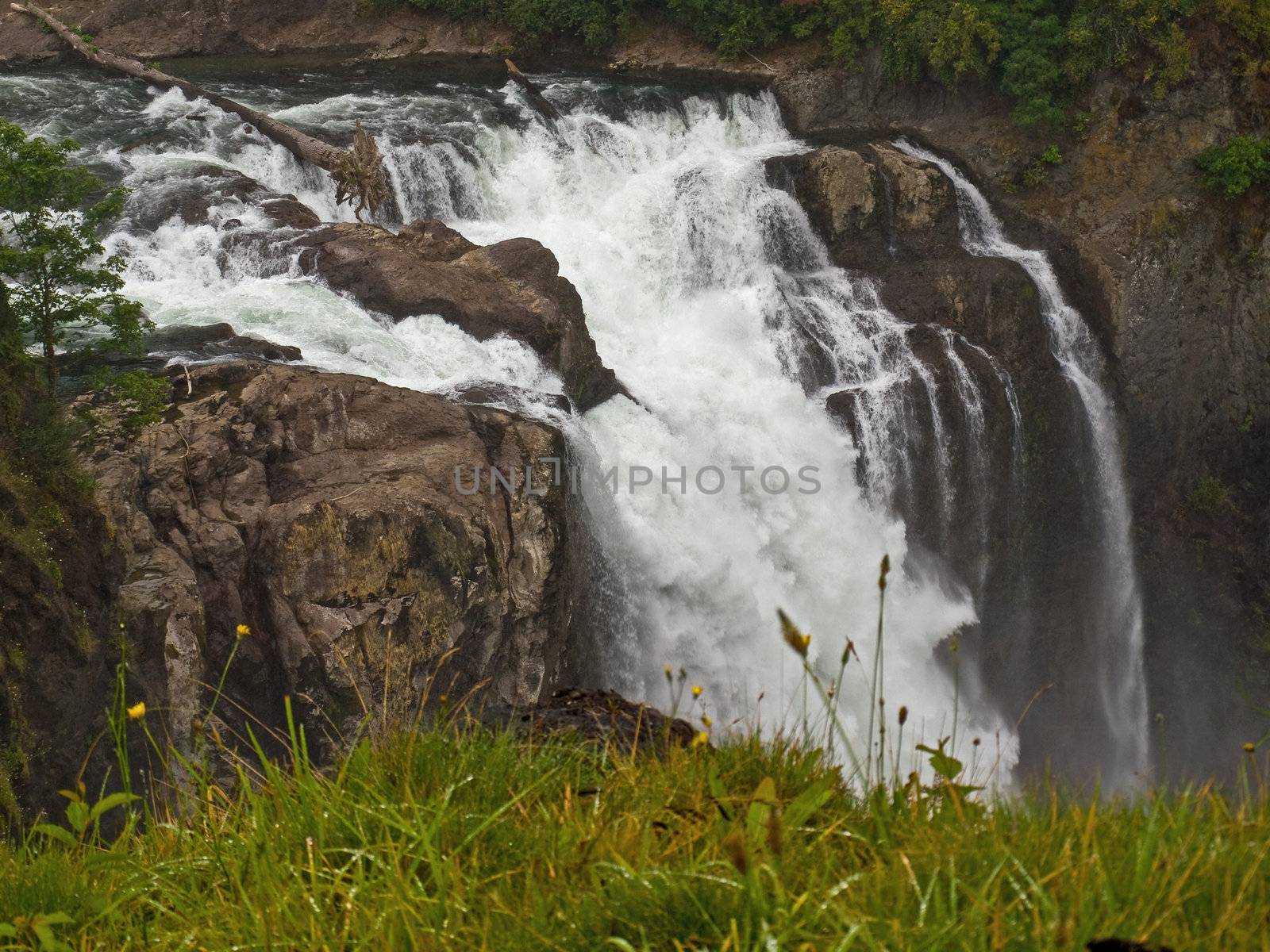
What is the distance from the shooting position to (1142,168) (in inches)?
704

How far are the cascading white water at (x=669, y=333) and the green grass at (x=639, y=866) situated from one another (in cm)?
724

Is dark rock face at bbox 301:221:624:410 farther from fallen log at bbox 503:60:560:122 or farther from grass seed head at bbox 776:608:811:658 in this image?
grass seed head at bbox 776:608:811:658

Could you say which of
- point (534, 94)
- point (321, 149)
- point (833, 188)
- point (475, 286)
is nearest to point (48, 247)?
point (475, 286)

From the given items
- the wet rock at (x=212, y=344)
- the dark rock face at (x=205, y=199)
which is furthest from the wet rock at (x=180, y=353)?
the dark rock face at (x=205, y=199)

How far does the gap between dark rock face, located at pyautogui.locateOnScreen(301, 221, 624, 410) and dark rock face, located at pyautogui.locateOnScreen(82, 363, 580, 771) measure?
2421 mm

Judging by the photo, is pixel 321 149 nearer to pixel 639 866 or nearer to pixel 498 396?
pixel 498 396

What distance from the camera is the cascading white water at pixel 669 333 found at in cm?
1181

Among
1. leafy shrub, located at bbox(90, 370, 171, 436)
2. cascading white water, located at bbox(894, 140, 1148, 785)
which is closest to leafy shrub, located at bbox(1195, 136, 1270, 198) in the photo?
cascading white water, located at bbox(894, 140, 1148, 785)

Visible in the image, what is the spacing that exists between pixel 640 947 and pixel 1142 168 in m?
18.9

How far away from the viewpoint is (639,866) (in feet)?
7.02

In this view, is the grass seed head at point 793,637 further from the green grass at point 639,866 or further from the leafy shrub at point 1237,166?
the leafy shrub at point 1237,166

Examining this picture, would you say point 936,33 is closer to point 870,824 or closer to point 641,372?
point 641,372

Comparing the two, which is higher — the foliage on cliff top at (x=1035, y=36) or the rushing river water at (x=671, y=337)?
the foliage on cliff top at (x=1035, y=36)

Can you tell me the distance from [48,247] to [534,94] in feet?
38.7
